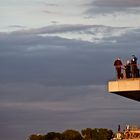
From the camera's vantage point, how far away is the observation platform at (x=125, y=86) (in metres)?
32.5

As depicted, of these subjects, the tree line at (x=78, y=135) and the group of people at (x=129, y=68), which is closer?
the group of people at (x=129, y=68)

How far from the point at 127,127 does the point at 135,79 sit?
4.15m

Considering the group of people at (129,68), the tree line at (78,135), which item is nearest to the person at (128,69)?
the group of people at (129,68)

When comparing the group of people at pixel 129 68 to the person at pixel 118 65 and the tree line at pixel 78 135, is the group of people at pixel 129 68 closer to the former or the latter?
the person at pixel 118 65

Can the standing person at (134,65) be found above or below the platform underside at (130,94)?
above

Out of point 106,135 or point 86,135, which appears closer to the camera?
point 106,135

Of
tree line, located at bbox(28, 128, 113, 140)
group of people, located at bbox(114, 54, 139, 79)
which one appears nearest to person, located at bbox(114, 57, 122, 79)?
group of people, located at bbox(114, 54, 139, 79)

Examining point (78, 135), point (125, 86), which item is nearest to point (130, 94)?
point (125, 86)

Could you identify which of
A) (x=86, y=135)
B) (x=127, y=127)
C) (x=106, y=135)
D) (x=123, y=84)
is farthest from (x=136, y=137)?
(x=86, y=135)

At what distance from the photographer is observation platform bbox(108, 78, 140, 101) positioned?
32531 mm

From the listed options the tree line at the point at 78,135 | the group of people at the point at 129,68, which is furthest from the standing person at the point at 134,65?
the tree line at the point at 78,135

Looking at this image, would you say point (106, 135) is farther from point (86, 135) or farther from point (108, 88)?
point (108, 88)

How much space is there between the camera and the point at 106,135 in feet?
282

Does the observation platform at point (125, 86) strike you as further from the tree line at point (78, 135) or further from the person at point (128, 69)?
the tree line at point (78, 135)
